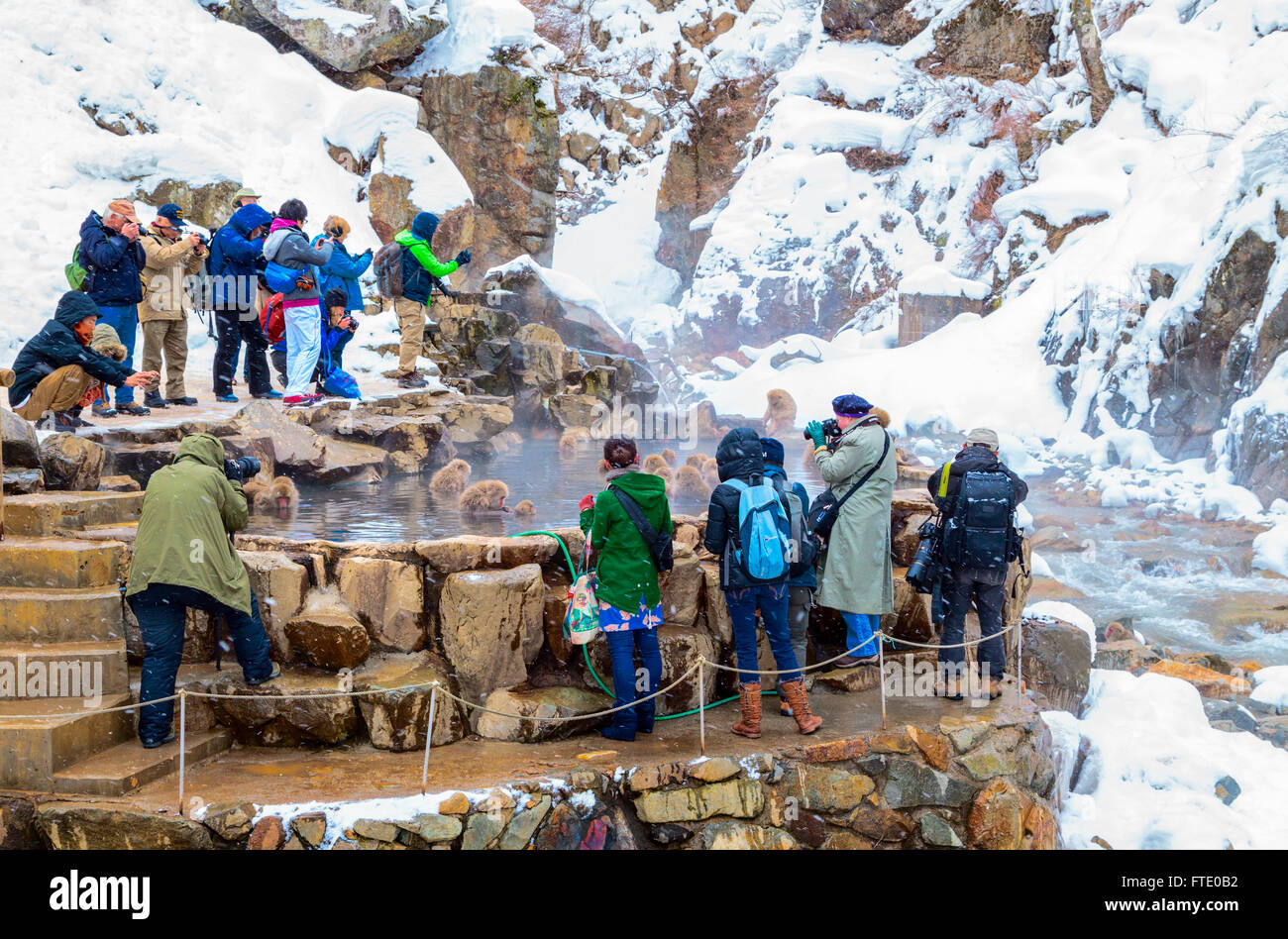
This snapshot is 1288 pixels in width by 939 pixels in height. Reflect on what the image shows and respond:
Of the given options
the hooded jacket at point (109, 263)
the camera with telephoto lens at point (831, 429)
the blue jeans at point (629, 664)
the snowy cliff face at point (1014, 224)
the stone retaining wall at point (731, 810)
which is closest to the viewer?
the stone retaining wall at point (731, 810)

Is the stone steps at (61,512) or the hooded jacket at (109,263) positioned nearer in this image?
the stone steps at (61,512)

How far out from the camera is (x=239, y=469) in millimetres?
4906

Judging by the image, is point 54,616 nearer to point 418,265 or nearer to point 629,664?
point 629,664

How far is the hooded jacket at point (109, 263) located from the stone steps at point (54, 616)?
3171 mm

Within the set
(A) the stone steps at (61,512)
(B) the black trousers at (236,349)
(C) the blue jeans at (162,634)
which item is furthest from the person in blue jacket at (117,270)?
(C) the blue jeans at (162,634)

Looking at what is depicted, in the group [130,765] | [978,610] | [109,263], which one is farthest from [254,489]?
[978,610]

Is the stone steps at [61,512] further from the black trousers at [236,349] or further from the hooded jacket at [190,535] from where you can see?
the black trousers at [236,349]

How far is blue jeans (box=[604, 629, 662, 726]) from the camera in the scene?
15.5ft

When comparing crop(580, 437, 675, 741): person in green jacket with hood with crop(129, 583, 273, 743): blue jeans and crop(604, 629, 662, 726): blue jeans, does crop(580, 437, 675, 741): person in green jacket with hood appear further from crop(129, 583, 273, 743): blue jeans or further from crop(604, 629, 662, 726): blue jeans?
crop(129, 583, 273, 743): blue jeans

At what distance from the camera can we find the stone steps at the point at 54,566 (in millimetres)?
4801

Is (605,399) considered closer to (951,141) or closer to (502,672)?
(502,672)

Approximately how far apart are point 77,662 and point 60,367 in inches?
108

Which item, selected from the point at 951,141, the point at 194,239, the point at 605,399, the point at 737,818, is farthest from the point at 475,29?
the point at 737,818

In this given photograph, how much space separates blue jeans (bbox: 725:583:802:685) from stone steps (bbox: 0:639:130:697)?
3019 mm
